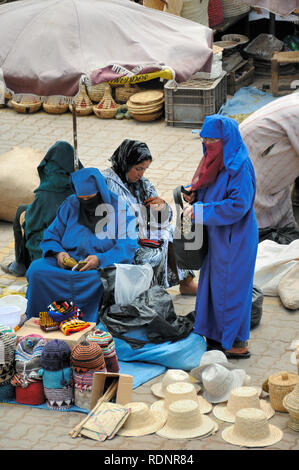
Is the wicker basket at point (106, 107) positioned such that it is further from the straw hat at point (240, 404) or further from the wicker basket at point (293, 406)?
the wicker basket at point (293, 406)

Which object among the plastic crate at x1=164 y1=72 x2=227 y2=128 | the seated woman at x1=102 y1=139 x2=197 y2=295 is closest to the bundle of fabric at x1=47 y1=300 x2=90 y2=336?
the seated woman at x1=102 y1=139 x2=197 y2=295

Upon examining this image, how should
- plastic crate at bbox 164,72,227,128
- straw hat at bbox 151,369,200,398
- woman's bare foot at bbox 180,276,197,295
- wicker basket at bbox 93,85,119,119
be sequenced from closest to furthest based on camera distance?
straw hat at bbox 151,369,200,398 → woman's bare foot at bbox 180,276,197,295 → plastic crate at bbox 164,72,227,128 → wicker basket at bbox 93,85,119,119

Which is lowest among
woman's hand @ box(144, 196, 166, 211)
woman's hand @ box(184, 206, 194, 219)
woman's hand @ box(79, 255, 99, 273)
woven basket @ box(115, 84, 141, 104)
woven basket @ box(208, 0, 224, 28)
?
woven basket @ box(115, 84, 141, 104)

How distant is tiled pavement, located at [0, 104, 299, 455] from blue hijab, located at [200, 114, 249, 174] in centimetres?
144

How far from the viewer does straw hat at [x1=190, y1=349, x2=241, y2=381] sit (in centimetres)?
533

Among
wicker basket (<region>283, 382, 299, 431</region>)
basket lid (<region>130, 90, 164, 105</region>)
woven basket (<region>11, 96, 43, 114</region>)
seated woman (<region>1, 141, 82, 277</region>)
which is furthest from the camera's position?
woven basket (<region>11, 96, 43, 114</region>)

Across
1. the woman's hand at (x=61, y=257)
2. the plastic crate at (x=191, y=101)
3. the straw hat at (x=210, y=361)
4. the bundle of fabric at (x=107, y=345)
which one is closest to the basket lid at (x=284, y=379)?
the straw hat at (x=210, y=361)

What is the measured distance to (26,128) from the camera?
35.8 ft

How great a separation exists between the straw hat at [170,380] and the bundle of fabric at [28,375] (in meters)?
0.75

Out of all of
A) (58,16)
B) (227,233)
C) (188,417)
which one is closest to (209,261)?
(227,233)

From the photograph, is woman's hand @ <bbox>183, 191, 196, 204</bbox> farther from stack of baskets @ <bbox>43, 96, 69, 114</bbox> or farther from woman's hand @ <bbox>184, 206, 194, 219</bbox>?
stack of baskets @ <bbox>43, 96, 69, 114</bbox>

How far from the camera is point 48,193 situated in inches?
255

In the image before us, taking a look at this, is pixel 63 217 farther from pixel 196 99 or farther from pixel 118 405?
pixel 196 99

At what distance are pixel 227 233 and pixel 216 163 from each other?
0.48m
